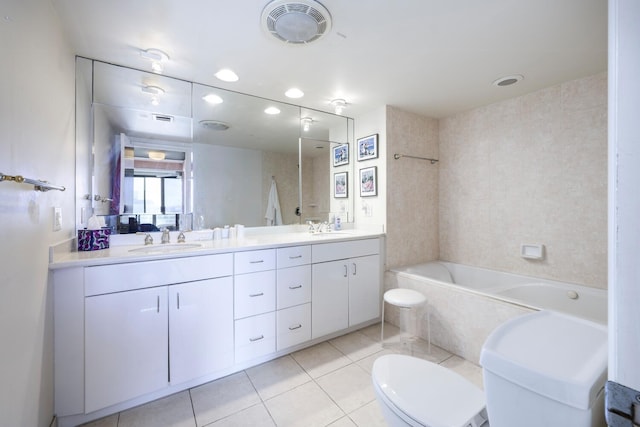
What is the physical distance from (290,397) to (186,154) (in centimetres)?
201

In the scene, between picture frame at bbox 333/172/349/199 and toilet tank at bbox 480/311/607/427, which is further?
picture frame at bbox 333/172/349/199

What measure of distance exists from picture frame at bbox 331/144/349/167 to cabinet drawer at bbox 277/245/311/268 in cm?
129

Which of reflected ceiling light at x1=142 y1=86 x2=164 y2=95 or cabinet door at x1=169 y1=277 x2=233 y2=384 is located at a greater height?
reflected ceiling light at x1=142 y1=86 x2=164 y2=95

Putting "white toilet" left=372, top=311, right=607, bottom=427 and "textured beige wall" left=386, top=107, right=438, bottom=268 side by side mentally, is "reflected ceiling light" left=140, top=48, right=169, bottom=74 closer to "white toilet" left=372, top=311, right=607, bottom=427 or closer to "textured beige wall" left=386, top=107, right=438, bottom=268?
"textured beige wall" left=386, top=107, right=438, bottom=268

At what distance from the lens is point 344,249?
2.45 m

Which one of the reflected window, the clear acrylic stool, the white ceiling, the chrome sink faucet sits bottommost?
the clear acrylic stool

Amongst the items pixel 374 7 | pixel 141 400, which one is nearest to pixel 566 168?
pixel 374 7

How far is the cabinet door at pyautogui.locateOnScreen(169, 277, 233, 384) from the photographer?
1.68 m

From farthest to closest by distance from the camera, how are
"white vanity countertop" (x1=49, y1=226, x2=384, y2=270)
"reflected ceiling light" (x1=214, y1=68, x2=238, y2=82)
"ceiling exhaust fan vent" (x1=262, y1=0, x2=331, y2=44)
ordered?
"reflected ceiling light" (x1=214, y1=68, x2=238, y2=82), "white vanity countertop" (x1=49, y1=226, x2=384, y2=270), "ceiling exhaust fan vent" (x1=262, y1=0, x2=331, y2=44)

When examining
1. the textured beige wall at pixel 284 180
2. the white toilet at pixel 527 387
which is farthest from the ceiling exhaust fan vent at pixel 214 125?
the white toilet at pixel 527 387

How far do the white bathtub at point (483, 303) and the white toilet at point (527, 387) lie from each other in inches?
43.9

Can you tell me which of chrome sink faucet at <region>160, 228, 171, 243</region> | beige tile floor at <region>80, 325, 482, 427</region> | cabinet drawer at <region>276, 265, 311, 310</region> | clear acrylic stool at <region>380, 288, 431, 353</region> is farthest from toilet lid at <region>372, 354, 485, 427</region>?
chrome sink faucet at <region>160, 228, 171, 243</region>

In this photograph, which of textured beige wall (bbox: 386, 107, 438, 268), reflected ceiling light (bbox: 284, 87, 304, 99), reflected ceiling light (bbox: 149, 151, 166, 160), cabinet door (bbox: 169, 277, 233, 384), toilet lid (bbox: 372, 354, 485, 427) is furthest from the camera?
textured beige wall (bbox: 386, 107, 438, 268)

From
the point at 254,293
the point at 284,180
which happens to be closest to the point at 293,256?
the point at 254,293
